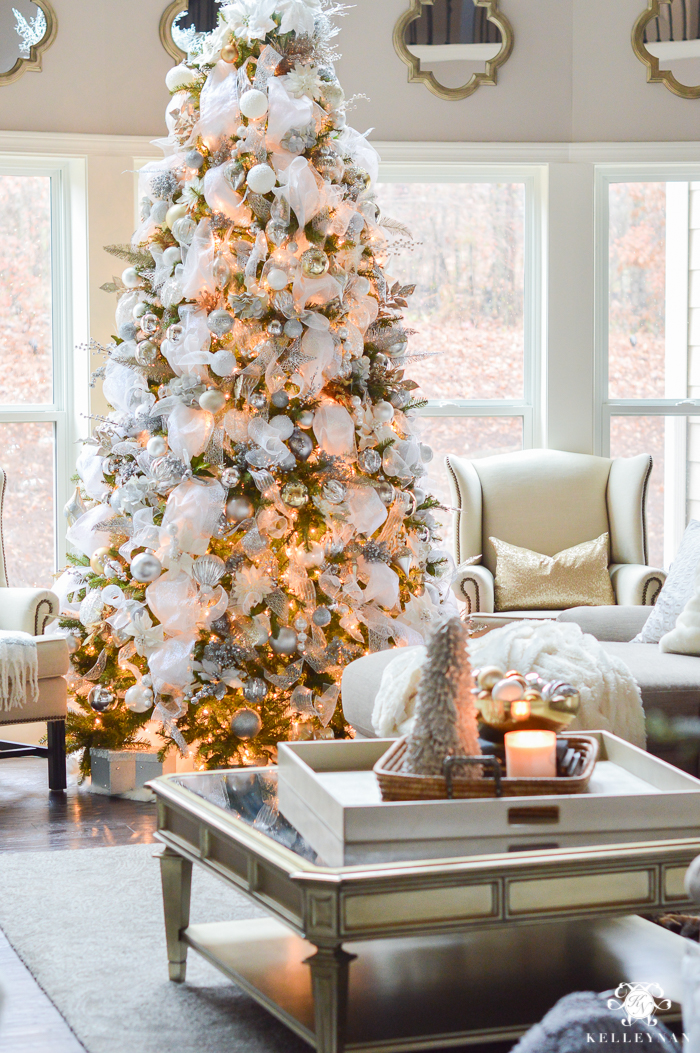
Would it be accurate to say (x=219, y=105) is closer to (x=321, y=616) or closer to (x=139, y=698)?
(x=321, y=616)

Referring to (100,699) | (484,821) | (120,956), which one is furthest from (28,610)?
(484,821)

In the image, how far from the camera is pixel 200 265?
356 cm

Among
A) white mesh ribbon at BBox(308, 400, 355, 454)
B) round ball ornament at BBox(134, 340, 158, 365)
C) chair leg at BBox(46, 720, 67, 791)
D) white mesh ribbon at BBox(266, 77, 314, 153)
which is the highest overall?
white mesh ribbon at BBox(266, 77, 314, 153)

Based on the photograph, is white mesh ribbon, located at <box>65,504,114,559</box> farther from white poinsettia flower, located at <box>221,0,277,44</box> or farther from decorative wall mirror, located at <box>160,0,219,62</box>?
decorative wall mirror, located at <box>160,0,219,62</box>

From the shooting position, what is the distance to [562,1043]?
1.18 metres

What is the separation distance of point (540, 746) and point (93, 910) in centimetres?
128

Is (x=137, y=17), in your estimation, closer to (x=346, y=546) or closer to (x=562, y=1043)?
(x=346, y=546)

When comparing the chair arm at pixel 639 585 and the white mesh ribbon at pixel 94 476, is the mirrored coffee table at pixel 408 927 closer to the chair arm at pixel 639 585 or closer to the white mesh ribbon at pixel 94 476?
the white mesh ribbon at pixel 94 476

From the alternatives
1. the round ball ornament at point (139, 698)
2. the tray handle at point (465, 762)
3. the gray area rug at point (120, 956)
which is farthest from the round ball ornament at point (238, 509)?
the tray handle at point (465, 762)

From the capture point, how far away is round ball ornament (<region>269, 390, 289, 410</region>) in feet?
11.8

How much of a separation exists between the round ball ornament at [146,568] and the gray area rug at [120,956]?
803 mm

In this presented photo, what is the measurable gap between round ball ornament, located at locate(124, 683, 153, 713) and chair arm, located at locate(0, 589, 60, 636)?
44 cm

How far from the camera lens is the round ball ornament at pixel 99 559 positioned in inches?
148

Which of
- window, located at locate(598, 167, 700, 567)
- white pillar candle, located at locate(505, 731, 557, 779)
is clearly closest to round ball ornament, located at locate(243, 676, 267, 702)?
white pillar candle, located at locate(505, 731, 557, 779)
